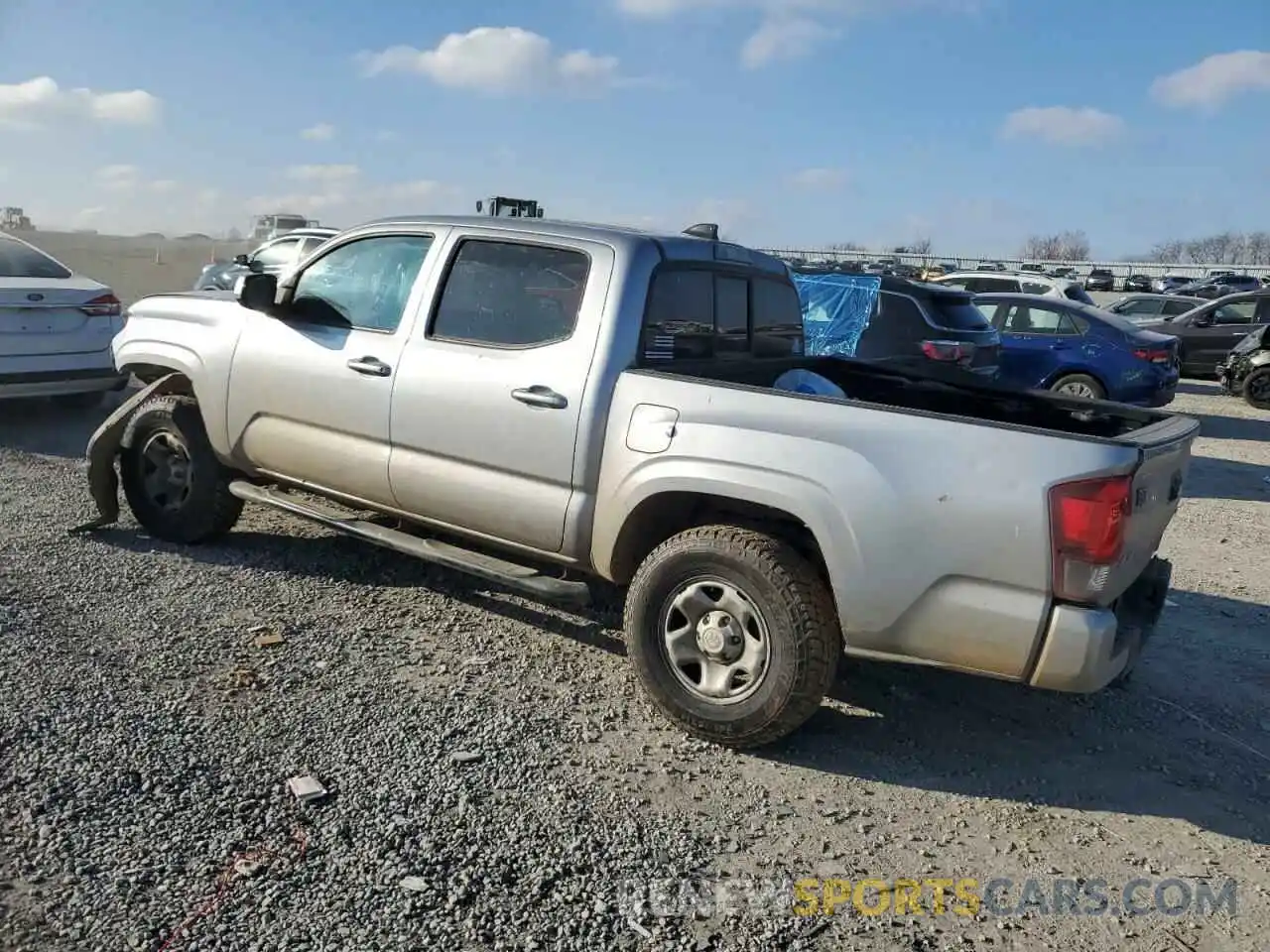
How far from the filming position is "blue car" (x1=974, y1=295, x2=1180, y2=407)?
11812 mm

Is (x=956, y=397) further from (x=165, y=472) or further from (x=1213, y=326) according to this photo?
(x=1213, y=326)

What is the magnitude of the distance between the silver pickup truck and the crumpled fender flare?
0.07 ft

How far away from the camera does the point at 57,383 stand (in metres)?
8.20

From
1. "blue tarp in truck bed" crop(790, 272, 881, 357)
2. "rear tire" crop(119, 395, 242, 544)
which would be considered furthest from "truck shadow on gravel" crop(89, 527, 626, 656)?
"blue tarp in truck bed" crop(790, 272, 881, 357)

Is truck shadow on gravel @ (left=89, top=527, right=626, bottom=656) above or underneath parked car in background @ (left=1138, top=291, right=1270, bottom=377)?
underneath

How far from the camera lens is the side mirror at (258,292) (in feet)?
16.3

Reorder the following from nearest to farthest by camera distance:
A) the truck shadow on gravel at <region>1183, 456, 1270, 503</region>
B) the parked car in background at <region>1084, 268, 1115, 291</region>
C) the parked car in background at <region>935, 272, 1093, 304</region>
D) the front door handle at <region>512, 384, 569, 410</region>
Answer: the front door handle at <region>512, 384, 569, 410</region> < the truck shadow on gravel at <region>1183, 456, 1270, 503</region> < the parked car in background at <region>935, 272, 1093, 304</region> < the parked car in background at <region>1084, 268, 1115, 291</region>

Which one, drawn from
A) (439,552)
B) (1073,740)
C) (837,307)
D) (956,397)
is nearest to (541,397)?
(439,552)

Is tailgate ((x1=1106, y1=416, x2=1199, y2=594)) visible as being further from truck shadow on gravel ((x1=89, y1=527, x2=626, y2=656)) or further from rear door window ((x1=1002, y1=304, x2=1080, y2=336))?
rear door window ((x1=1002, y1=304, x2=1080, y2=336))

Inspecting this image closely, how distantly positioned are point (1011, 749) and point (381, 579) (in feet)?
10.5

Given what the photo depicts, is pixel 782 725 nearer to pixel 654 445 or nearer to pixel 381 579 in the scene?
pixel 654 445

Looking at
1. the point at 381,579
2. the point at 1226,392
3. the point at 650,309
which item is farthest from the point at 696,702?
the point at 1226,392

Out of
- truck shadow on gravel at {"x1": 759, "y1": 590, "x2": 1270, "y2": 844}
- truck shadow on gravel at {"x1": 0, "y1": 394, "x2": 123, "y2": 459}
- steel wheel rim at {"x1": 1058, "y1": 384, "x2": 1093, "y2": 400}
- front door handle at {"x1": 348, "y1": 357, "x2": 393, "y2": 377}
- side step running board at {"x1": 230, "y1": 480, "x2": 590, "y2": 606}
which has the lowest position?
truck shadow on gravel at {"x1": 759, "y1": 590, "x2": 1270, "y2": 844}

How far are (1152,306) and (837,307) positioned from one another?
35.7ft
